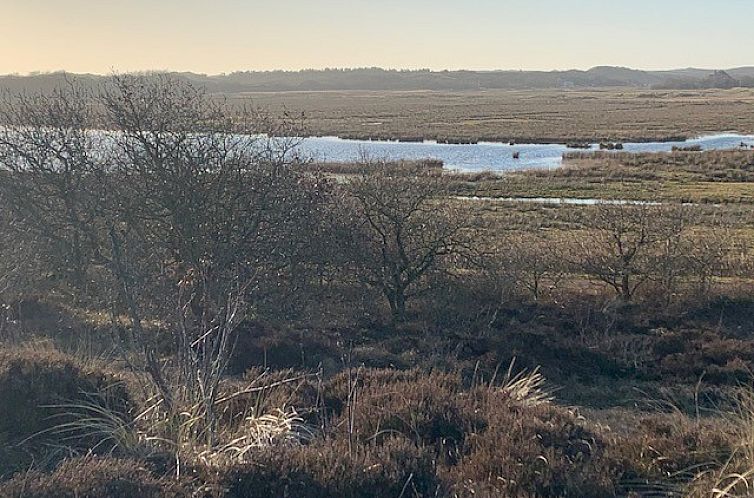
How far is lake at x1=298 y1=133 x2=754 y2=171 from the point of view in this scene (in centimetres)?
4406

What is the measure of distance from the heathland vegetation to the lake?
26668 millimetres

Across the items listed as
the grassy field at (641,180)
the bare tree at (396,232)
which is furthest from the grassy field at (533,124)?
the bare tree at (396,232)

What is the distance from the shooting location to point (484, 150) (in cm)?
5412

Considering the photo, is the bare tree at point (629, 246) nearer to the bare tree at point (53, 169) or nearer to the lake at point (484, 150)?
the bare tree at point (53, 169)

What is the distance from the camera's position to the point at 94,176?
13.8 metres

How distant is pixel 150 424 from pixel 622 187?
98.8ft

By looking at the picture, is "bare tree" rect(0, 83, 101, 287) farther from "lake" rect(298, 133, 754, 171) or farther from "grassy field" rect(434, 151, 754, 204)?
"lake" rect(298, 133, 754, 171)

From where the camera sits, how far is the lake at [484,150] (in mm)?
44062

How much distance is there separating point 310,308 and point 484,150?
42.1 m

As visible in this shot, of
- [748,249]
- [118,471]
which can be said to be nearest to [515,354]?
[118,471]

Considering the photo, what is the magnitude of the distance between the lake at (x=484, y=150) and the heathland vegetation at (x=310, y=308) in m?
26.7

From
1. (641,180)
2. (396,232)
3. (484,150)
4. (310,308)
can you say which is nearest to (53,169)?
(310,308)

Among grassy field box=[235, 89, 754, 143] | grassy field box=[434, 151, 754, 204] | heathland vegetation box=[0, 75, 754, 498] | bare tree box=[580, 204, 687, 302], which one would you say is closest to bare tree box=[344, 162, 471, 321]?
heathland vegetation box=[0, 75, 754, 498]

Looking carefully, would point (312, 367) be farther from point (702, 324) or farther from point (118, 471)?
point (702, 324)
